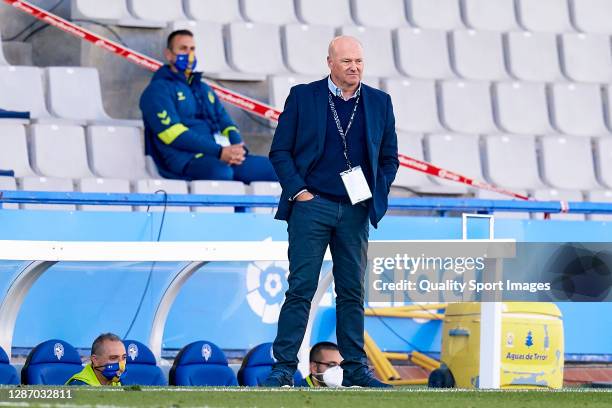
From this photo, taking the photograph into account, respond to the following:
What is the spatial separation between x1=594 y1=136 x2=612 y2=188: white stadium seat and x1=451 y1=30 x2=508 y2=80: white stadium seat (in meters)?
1.04

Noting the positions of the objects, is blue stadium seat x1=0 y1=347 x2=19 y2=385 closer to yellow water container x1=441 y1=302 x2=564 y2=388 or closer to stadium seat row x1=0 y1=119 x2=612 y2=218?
stadium seat row x1=0 y1=119 x2=612 y2=218

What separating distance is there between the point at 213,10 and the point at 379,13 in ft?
5.13

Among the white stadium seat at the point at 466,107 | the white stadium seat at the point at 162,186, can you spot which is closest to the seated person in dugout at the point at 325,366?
the white stadium seat at the point at 162,186

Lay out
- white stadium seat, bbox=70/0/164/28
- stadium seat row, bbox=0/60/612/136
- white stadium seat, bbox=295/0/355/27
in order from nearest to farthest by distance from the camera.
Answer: stadium seat row, bbox=0/60/612/136, white stadium seat, bbox=70/0/164/28, white stadium seat, bbox=295/0/355/27

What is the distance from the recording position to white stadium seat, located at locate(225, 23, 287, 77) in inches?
452

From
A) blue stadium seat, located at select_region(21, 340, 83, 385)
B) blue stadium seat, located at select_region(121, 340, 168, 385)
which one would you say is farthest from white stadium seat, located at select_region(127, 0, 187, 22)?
blue stadium seat, located at select_region(21, 340, 83, 385)

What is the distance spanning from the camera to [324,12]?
12273 mm

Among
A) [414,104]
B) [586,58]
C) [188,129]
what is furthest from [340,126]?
[586,58]

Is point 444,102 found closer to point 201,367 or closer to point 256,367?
point 256,367

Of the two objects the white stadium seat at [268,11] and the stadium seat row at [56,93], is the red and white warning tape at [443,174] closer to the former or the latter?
the white stadium seat at [268,11]

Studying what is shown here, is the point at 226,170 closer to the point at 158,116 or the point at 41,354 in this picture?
the point at 158,116

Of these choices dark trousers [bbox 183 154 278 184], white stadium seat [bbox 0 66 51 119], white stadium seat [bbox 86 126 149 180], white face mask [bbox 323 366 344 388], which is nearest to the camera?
white face mask [bbox 323 366 344 388]

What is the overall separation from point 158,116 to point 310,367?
2808 mm

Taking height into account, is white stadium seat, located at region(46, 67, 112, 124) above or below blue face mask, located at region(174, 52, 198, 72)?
below
